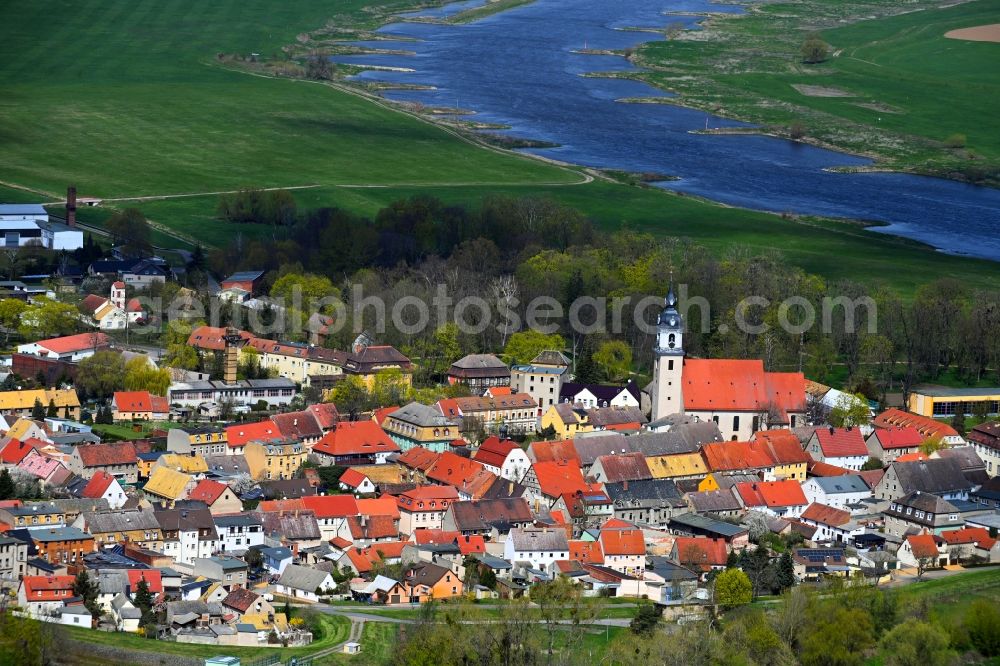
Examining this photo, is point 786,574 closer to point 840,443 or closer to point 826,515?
point 826,515

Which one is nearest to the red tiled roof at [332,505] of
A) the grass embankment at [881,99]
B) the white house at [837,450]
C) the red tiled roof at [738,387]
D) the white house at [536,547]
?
the white house at [536,547]

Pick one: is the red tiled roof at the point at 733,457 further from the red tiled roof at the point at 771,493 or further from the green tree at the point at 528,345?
the green tree at the point at 528,345

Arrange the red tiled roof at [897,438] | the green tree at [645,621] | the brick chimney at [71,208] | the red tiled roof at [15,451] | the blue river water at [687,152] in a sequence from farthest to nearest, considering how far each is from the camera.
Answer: the blue river water at [687,152]
the brick chimney at [71,208]
the red tiled roof at [897,438]
the red tiled roof at [15,451]
the green tree at [645,621]

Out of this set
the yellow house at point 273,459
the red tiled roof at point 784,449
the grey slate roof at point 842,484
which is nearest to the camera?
the yellow house at point 273,459

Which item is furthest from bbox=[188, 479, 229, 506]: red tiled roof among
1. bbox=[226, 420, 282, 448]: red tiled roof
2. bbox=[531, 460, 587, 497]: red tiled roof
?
bbox=[531, 460, 587, 497]: red tiled roof

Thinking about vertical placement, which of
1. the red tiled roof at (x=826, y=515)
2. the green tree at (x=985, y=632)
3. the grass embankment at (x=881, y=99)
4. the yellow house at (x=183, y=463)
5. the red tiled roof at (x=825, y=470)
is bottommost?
the green tree at (x=985, y=632)

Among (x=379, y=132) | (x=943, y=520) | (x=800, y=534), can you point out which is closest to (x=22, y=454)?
(x=800, y=534)
